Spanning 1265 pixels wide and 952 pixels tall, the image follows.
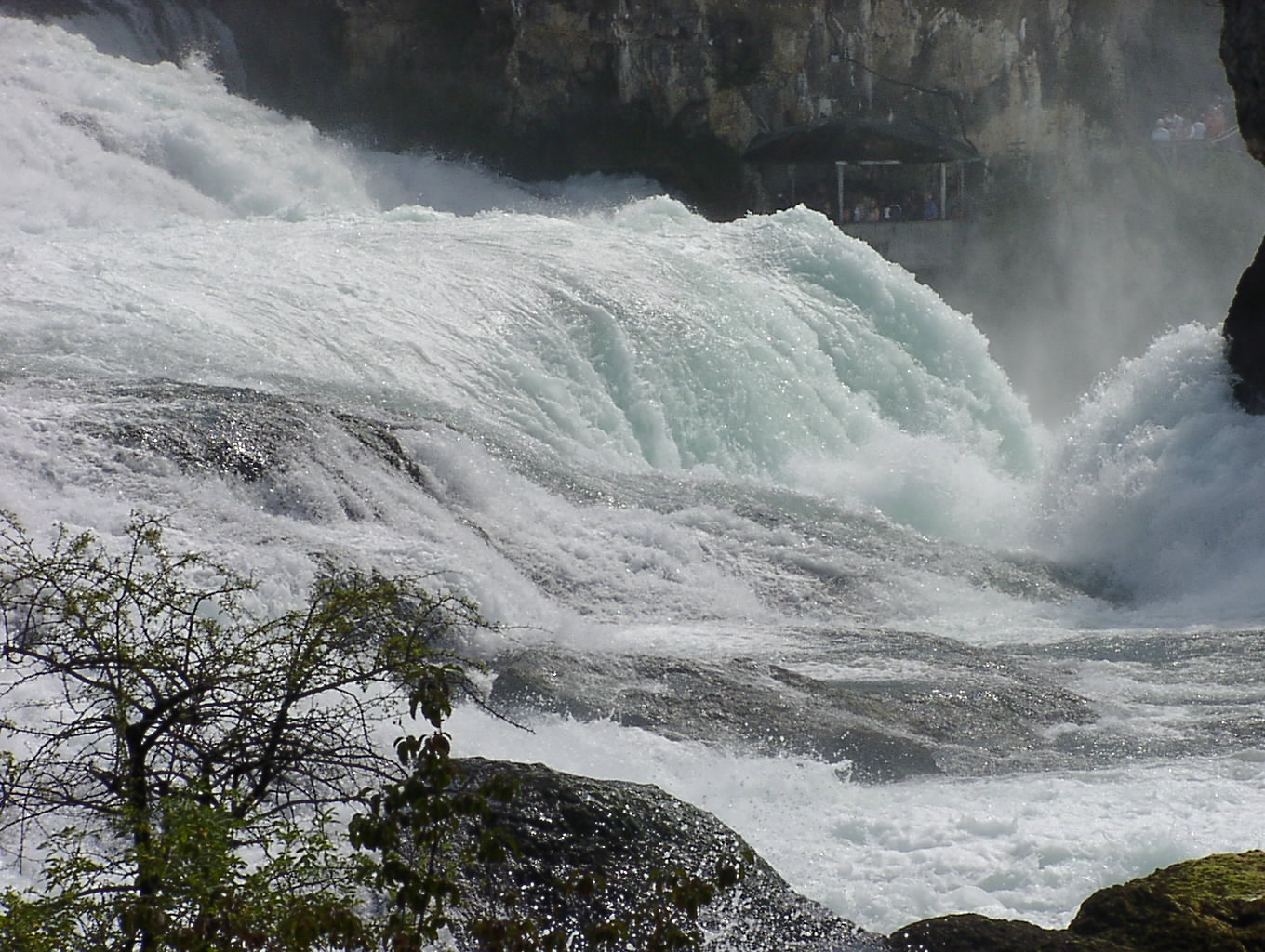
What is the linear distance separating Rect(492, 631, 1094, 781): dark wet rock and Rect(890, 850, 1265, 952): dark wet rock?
221 centimetres

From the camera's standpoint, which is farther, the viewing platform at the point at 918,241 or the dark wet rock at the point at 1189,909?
the viewing platform at the point at 918,241

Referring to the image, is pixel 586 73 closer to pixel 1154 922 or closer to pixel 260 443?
pixel 260 443

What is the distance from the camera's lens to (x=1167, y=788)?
20.9 feet

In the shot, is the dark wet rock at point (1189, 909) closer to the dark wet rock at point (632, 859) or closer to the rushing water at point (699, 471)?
the dark wet rock at point (632, 859)

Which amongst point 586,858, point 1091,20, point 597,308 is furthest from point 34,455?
point 1091,20

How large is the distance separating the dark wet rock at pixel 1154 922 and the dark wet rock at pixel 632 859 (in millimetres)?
246

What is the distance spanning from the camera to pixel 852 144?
91.9 ft

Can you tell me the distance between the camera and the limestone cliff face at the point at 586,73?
27.6 m

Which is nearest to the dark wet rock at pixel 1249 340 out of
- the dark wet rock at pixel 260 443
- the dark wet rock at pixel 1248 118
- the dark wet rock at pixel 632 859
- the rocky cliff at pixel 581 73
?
the dark wet rock at pixel 1248 118

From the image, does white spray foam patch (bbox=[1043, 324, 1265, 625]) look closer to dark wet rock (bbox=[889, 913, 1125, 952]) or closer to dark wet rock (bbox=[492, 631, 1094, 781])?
dark wet rock (bbox=[492, 631, 1094, 781])

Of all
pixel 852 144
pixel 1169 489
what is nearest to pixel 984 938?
pixel 1169 489

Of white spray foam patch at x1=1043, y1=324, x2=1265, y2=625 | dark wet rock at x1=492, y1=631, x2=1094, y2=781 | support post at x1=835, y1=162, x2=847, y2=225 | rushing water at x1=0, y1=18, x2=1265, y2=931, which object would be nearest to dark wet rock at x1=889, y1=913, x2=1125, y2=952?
rushing water at x1=0, y1=18, x2=1265, y2=931

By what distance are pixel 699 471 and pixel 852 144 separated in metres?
16.0

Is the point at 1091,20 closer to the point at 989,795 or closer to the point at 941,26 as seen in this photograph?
the point at 941,26
